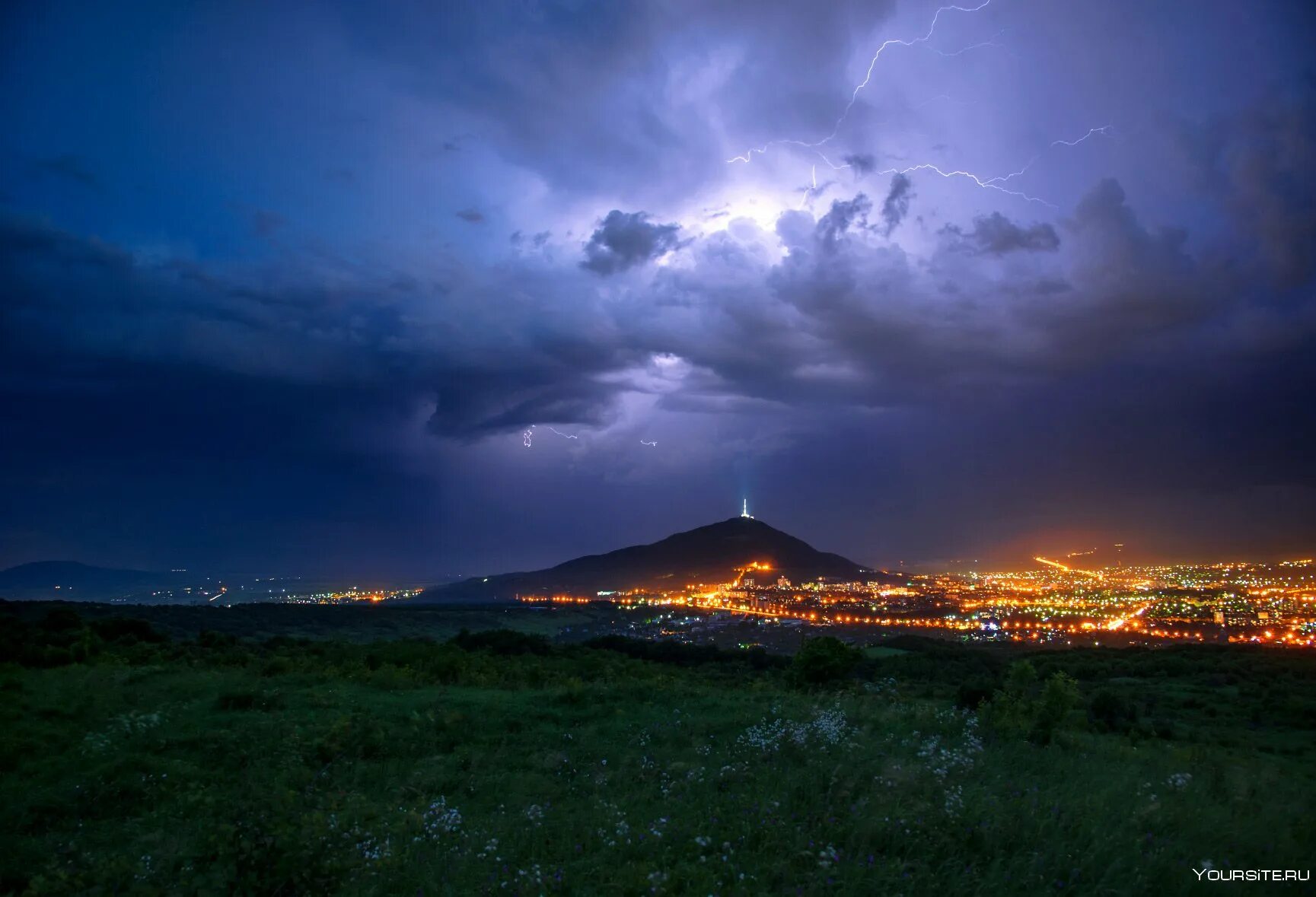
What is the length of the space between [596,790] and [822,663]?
1920 cm

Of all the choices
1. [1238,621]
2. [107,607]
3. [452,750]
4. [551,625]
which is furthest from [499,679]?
[1238,621]

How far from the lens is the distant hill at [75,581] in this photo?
465 feet

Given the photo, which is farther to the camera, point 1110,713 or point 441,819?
point 1110,713

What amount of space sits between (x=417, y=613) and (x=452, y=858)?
256 feet

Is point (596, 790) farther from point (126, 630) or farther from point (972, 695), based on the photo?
point (126, 630)

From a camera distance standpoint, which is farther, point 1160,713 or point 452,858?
point 1160,713

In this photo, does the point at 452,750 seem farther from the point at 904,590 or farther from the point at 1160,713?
the point at 904,590

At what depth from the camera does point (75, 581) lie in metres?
156

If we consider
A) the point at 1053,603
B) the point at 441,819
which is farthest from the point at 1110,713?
the point at 1053,603

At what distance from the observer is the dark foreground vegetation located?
616 centimetres

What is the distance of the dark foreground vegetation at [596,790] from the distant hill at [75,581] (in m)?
157

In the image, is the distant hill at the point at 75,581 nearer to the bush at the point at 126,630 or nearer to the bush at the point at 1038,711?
the bush at the point at 126,630

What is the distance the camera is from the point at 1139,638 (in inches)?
2542

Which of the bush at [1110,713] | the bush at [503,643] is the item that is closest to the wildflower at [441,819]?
the bush at [1110,713]
